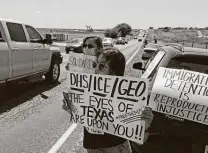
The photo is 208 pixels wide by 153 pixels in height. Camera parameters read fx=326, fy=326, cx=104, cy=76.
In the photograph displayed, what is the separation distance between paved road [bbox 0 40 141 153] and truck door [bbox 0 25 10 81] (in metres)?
0.76

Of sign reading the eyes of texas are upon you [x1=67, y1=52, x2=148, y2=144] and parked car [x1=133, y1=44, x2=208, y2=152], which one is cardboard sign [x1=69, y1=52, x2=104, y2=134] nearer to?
parked car [x1=133, y1=44, x2=208, y2=152]

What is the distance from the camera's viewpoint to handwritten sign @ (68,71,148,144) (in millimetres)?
2848

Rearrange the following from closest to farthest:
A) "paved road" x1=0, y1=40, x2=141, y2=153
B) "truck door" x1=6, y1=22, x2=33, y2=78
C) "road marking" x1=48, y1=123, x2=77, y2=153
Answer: "road marking" x1=48, y1=123, x2=77, y2=153
"paved road" x1=0, y1=40, x2=141, y2=153
"truck door" x1=6, y1=22, x2=33, y2=78

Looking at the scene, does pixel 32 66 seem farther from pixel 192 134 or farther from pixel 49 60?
pixel 192 134

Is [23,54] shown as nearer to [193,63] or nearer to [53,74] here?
[53,74]

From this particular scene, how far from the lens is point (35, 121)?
22.6 ft

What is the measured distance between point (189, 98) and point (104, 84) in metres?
1.07

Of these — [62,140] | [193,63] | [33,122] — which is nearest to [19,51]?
[33,122]

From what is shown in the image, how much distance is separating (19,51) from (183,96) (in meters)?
6.49

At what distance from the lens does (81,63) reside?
5879 mm

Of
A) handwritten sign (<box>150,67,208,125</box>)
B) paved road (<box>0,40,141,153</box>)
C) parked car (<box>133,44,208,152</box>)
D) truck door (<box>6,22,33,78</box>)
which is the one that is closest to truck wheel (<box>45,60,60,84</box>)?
paved road (<box>0,40,141,153</box>)

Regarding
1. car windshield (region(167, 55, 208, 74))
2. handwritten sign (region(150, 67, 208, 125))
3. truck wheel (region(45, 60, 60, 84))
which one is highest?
car windshield (region(167, 55, 208, 74))

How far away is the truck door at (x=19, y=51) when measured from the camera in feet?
28.9

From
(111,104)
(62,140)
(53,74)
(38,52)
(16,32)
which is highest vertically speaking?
(16,32)
